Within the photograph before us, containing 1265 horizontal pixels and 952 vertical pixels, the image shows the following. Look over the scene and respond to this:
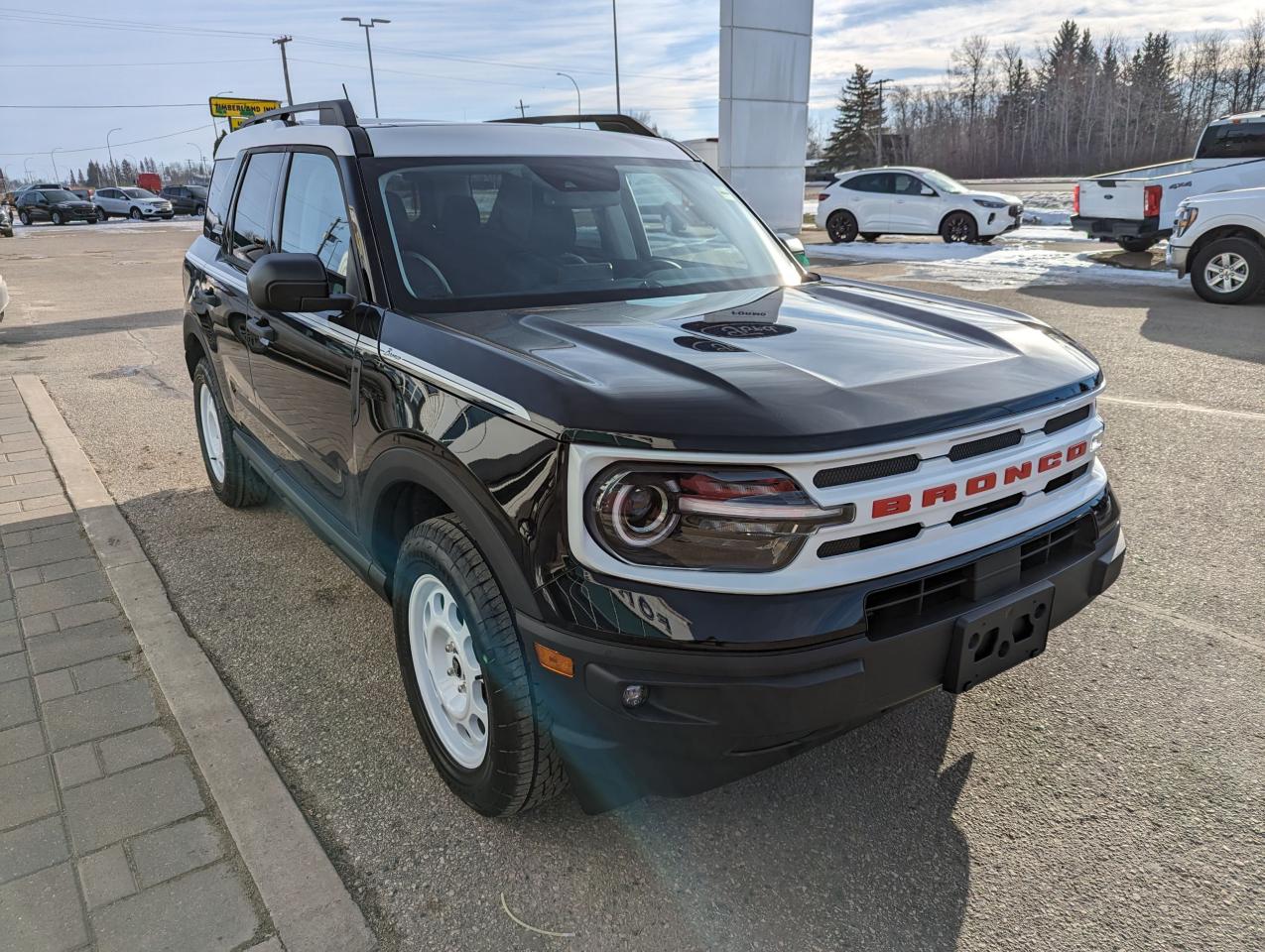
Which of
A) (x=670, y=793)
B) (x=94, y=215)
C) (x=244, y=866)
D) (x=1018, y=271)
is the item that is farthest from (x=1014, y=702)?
(x=94, y=215)

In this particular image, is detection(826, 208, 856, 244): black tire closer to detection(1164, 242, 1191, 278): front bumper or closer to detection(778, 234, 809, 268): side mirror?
detection(1164, 242, 1191, 278): front bumper

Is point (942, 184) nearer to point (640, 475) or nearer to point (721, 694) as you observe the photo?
point (640, 475)

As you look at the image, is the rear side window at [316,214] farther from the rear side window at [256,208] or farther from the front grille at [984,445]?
the front grille at [984,445]

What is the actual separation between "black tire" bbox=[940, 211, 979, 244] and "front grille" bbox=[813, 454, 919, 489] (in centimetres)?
1870

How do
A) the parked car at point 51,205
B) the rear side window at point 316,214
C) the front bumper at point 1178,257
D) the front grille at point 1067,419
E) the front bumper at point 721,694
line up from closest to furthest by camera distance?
the front bumper at point 721,694 → the front grille at point 1067,419 → the rear side window at point 316,214 → the front bumper at point 1178,257 → the parked car at point 51,205

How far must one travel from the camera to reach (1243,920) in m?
2.15

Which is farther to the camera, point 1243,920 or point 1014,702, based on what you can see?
point 1014,702

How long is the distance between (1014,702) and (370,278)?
2533 millimetres

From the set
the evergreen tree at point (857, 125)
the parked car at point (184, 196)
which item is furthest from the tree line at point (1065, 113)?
the parked car at point (184, 196)

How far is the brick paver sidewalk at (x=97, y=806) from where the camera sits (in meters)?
2.17

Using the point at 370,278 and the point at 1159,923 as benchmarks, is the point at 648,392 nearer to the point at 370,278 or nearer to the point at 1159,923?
the point at 370,278

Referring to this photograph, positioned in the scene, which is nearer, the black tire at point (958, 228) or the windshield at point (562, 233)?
the windshield at point (562, 233)

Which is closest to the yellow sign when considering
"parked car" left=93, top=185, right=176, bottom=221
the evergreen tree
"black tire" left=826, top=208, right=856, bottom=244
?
"parked car" left=93, top=185, right=176, bottom=221

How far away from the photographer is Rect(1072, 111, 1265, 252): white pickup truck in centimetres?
1298
